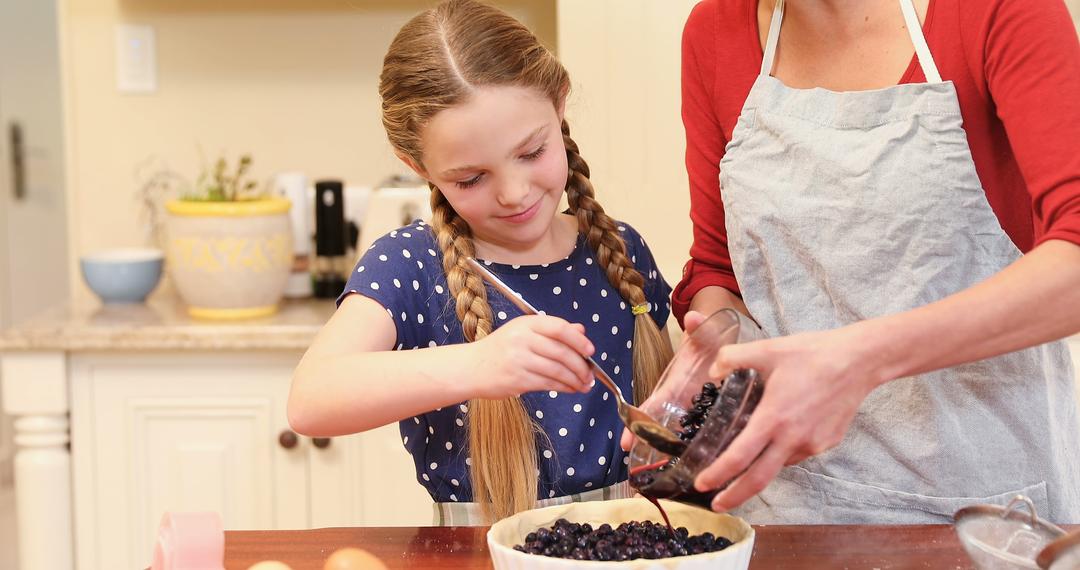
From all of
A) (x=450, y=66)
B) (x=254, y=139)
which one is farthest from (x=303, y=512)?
(x=450, y=66)

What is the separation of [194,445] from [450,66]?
1.19 m

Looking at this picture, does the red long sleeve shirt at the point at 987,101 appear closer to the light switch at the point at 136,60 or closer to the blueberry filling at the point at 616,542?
the blueberry filling at the point at 616,542

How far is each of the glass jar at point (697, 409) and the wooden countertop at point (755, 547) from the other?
154mm

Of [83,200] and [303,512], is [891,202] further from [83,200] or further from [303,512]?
[83,200]

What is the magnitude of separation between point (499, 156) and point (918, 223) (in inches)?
17.0

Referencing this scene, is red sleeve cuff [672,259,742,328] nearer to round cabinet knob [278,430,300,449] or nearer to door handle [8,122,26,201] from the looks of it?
round cabinet knob [278,430,300,449]

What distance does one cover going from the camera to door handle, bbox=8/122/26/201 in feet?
12.6

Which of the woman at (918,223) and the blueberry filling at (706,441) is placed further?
the woman at (918,223)

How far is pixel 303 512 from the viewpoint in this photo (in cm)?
217

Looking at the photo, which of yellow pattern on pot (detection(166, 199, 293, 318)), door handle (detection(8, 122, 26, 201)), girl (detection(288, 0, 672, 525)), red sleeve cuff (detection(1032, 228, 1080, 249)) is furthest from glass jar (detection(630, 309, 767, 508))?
door handle (detection(8, 122, 26, 201))

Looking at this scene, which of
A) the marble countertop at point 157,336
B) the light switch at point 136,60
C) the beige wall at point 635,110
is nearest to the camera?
the beige wall at point 635,110

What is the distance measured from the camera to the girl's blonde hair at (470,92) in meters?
1.24

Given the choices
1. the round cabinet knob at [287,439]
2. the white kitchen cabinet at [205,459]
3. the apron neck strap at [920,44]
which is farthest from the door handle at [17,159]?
the apron neck strap at [920,44]

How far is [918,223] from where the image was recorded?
118 cm
